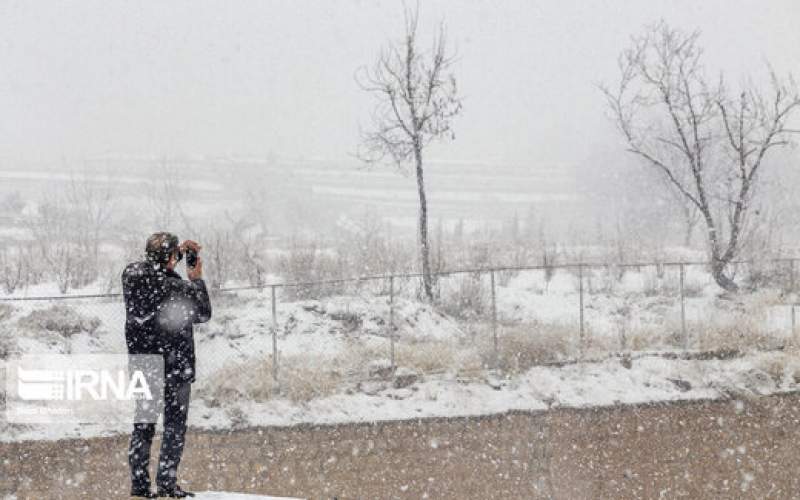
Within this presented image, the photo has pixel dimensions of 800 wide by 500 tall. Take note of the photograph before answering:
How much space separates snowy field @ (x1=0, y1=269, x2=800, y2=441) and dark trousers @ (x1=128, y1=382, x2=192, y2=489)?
473 centimetres

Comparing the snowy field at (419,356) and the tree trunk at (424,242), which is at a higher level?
the tree trunk at (424,242)

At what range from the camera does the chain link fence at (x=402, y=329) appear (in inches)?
460

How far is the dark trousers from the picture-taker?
5.50 m

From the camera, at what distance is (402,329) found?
1372 centimetres

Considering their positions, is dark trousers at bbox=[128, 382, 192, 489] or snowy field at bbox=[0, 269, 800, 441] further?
snowy field at bbox=[0, 269, 800, 441]

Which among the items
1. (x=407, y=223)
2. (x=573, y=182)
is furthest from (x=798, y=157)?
(x=407, y=223)

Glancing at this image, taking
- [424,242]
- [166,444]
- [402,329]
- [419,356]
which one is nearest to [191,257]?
[166,444]

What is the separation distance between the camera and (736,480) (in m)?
10.9

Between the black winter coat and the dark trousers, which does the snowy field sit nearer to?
the dark trousers

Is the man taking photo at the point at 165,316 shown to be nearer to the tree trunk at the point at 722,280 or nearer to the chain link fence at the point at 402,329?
the chain link fence at the point at 402,329

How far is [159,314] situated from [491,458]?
6569 millimetres

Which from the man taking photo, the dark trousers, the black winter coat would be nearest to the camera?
the man taking photo

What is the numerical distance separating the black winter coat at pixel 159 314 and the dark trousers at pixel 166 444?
0.78ft

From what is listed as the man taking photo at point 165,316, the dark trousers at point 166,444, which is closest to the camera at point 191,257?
the man taking photo at point 165,316
